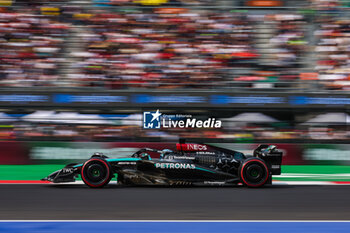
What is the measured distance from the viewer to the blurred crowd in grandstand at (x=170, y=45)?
520 inches

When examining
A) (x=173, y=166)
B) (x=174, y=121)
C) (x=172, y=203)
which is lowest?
(x=172, y=203)

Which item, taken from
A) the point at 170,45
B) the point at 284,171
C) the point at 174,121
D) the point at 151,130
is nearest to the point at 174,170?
the point at 284,171

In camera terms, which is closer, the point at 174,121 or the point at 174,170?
the point at 174,170

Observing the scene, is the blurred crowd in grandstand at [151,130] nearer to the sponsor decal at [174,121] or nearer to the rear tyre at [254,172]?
the sponsor decal at [174,121]

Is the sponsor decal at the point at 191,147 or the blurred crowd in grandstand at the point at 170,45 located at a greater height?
the blurred crowd in grandstand at the point at 170,45

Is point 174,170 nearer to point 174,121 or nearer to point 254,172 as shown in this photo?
point 254,172

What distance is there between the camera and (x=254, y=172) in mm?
8172

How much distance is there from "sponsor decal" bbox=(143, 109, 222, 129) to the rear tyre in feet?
14.3

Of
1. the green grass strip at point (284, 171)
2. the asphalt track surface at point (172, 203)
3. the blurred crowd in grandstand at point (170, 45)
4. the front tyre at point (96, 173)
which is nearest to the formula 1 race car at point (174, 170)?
the front tyre at point (96, 173)

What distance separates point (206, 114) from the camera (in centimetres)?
A: 1262

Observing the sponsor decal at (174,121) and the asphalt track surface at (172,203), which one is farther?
the sponsor decal at (174,121)

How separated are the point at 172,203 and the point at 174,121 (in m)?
5.76

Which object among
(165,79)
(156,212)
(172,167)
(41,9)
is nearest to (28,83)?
(41,9)

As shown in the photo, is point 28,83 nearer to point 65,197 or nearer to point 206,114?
point 206,114
